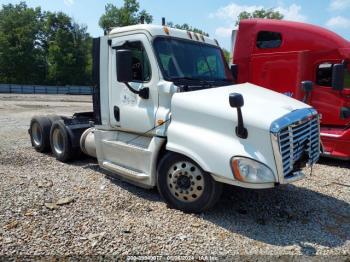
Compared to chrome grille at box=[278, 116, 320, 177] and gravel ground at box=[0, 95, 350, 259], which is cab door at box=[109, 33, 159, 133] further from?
chrome grille at box=[278, 116, 320, 177]

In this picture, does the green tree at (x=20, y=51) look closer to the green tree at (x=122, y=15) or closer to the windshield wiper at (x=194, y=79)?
the green tree at (x=122, y=15)

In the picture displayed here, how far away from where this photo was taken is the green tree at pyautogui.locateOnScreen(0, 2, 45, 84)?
174ft

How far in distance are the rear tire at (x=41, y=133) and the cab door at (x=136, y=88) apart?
3.10 meters

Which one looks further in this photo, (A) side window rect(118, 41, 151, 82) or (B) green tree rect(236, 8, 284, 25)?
(B) green tree rect(236, 8, 284, 25)

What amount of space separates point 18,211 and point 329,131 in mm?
6554

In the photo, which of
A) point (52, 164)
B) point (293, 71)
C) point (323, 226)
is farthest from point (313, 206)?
point (52, 164)

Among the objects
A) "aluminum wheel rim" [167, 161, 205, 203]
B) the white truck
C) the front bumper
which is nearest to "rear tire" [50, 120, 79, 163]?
the white truck

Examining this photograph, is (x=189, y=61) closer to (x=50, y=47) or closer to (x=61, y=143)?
(x=61, y=143)

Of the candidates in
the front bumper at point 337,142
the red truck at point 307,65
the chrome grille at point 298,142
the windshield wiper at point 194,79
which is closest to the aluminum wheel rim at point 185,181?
the chrome grille at point 298,142

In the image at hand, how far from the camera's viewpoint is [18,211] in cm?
478

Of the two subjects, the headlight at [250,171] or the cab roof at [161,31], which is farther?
the cab roof at [161,31]

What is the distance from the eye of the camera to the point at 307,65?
27.0ft

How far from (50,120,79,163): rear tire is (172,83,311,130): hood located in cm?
340

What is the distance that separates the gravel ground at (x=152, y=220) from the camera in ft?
13.0
